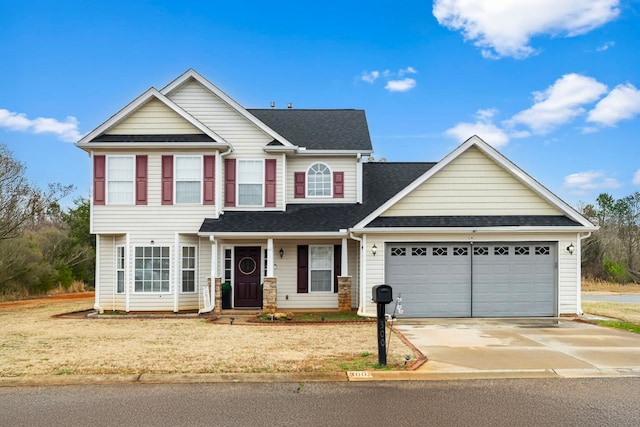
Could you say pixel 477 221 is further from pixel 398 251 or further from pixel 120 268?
pixel 120 268

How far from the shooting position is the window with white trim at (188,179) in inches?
676

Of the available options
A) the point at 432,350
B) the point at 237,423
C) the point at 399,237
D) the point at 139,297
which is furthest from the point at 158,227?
the point at 237,423

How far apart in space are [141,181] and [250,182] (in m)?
3.60

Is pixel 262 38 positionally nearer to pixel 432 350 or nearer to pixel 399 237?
pixel 399 237

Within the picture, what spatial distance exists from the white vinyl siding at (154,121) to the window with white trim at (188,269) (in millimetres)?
3987

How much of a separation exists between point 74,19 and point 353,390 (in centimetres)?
1868

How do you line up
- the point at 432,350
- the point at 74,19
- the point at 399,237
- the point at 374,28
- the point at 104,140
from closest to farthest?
the point at 432,350, the point at 399,237, the point at 104,140, the point at 74,19, the point at 374,28

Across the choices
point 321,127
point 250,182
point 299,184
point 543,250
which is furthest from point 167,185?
point 543,250

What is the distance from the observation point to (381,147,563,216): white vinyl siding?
51.2ft

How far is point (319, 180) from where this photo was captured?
1875cm

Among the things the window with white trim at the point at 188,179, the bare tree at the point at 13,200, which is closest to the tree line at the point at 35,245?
the bare tree at the point at 13,200

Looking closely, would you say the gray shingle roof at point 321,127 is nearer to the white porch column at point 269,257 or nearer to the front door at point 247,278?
the white porch column at point 269,257

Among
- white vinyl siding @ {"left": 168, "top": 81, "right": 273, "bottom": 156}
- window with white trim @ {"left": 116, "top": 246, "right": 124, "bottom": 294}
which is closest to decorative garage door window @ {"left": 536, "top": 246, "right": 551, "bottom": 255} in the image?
white vinyl siding @ {"left": 168, "top": 81, "right": 273, "bottom": 156}

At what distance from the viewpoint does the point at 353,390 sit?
285 inches
